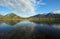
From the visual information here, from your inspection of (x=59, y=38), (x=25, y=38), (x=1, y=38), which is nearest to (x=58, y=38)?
(x=59, y=38)

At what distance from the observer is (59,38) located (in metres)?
11.6

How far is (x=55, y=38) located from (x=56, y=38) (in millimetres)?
114

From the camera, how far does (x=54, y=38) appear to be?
1162 cm

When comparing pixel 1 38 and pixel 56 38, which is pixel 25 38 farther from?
pixel 56 38

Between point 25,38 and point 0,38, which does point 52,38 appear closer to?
point 25,38

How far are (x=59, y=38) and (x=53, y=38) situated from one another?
2.04ft

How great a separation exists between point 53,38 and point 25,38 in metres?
2.99

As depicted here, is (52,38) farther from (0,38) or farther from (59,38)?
(0,38)

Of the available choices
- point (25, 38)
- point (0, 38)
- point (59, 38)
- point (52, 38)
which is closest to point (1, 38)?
point (0, 38)

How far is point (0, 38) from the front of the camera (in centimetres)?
1163

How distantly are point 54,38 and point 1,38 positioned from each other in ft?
18.4

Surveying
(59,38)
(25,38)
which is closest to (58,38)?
(59,38)

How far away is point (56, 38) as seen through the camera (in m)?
11.6

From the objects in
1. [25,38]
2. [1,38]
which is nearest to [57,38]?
[25,38]
